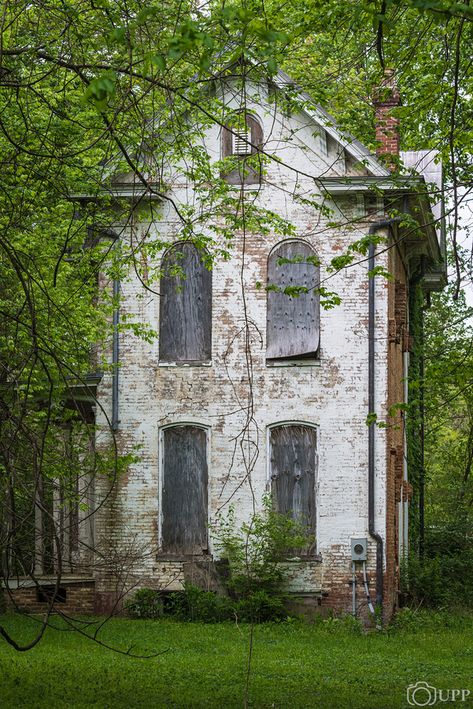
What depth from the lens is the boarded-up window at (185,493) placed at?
19.8 meters

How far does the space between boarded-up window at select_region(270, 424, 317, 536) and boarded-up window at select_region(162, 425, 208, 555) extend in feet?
4.33

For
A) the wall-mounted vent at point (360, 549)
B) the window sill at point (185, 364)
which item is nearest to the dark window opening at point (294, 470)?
the wall-mounted vent at point (360, 549)

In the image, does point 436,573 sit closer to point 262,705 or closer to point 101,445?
point 101,445

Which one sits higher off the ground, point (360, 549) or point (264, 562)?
point (360, 549)

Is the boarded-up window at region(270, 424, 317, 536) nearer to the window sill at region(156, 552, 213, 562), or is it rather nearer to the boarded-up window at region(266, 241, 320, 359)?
the boarded-up window at region(266, 241, 320, 359)

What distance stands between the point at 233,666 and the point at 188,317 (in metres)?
7.98

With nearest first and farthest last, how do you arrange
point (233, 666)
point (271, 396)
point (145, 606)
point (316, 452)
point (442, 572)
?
point (233, 666) → point (145, 606) → point (316, 452) → point (271, 396) → point (442, 572)

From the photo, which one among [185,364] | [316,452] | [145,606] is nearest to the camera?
[145,606]

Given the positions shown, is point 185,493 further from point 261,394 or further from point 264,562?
point 261,394

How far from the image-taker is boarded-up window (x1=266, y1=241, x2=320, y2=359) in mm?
19797

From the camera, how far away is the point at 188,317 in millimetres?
20172

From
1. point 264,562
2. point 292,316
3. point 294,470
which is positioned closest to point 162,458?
point 294,470

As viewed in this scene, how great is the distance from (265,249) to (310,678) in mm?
9140

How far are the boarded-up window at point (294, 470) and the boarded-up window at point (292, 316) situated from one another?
4.68 feet
